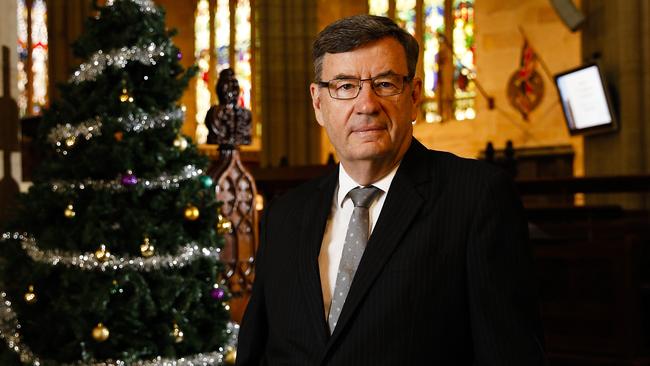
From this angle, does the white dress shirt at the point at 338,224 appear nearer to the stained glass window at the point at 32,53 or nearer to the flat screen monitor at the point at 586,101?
the flat screen monitor at the point at 586,101

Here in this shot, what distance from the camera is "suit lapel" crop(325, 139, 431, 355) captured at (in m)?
1.52

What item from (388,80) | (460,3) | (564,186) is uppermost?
(460,3)

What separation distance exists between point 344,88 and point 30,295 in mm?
2381

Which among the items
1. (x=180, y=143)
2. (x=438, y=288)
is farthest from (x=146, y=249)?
(x=438, y=288)

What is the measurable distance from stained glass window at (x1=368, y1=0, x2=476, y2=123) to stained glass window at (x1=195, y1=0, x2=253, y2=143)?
4433 mm

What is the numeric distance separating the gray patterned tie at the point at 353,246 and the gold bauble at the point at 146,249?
196 centimetres

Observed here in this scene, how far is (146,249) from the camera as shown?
345cm

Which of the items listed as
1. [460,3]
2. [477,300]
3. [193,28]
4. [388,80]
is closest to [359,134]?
[388,80]

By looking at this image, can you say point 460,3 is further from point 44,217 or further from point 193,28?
point 44,217

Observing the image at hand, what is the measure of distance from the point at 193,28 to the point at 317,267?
19.7m

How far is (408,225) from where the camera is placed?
1.55 meters

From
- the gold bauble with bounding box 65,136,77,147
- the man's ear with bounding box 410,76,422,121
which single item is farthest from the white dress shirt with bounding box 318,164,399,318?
the gold bauble with bounding box 65,136,77,147

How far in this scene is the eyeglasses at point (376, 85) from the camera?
1.59m

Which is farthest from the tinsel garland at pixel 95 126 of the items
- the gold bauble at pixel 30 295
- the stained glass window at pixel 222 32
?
the stained glass window at pixel 222 32
